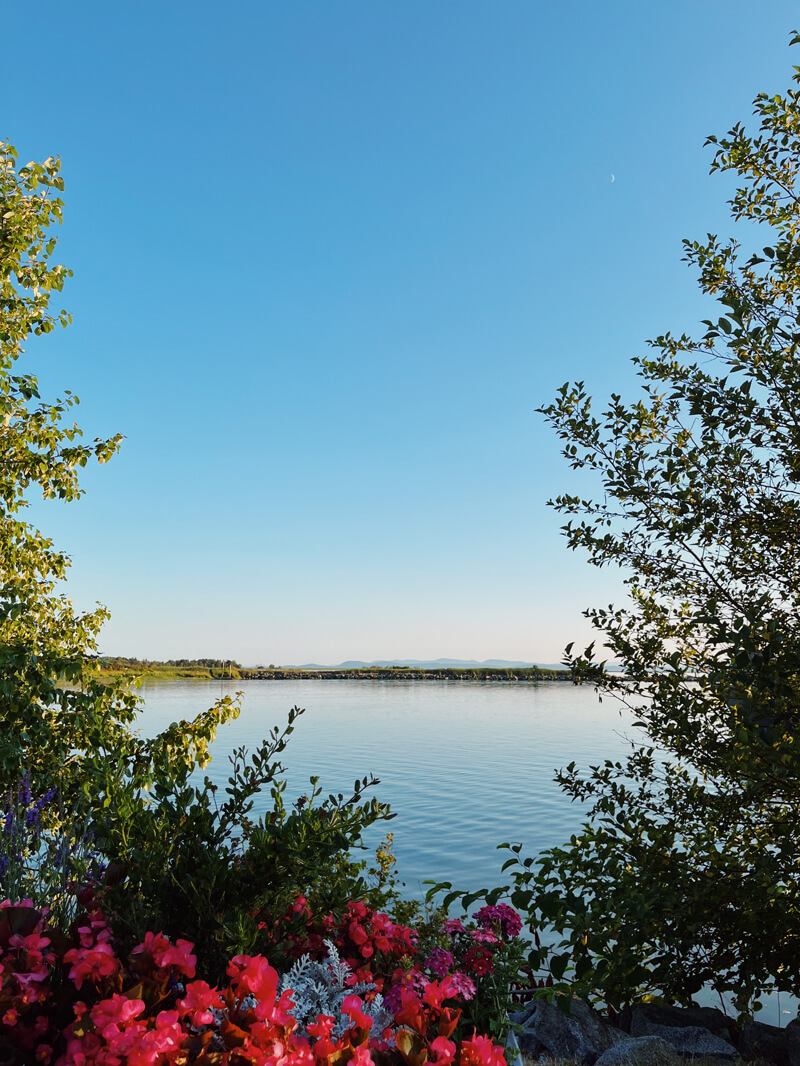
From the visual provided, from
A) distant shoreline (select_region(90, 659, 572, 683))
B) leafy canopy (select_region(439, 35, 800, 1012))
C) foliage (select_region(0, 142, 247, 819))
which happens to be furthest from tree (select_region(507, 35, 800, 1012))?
distant shoreline (select_region(90, 659, 572, 683))

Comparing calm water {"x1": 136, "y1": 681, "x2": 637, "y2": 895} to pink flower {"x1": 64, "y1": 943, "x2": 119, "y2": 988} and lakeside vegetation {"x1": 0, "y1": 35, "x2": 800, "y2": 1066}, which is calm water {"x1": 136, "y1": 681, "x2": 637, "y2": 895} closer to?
lakeside vegetation {"x1": 0, "y1": 35, "x2": 800, "y2": 1066}

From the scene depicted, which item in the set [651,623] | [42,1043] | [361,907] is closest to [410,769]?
[651,623]

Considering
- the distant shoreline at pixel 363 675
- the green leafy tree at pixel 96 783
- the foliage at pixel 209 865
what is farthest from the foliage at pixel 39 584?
the distant shoreline at pixel 363 675

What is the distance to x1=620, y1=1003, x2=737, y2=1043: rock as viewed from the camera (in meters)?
5.31

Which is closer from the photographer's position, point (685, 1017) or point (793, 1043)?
point (793, 1043)

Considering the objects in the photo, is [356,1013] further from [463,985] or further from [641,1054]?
[641,1054]

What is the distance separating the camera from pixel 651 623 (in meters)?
5.52

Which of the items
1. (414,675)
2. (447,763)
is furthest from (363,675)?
(447,763)

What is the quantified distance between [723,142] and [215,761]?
2000cm

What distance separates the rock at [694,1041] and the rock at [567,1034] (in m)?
0.34

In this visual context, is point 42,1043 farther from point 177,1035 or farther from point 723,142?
point 723,142

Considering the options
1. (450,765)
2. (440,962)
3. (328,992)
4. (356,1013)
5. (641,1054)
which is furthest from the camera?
(450,765)

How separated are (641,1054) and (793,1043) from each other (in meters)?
1.13

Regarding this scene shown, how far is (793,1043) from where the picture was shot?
4738 millimetres
